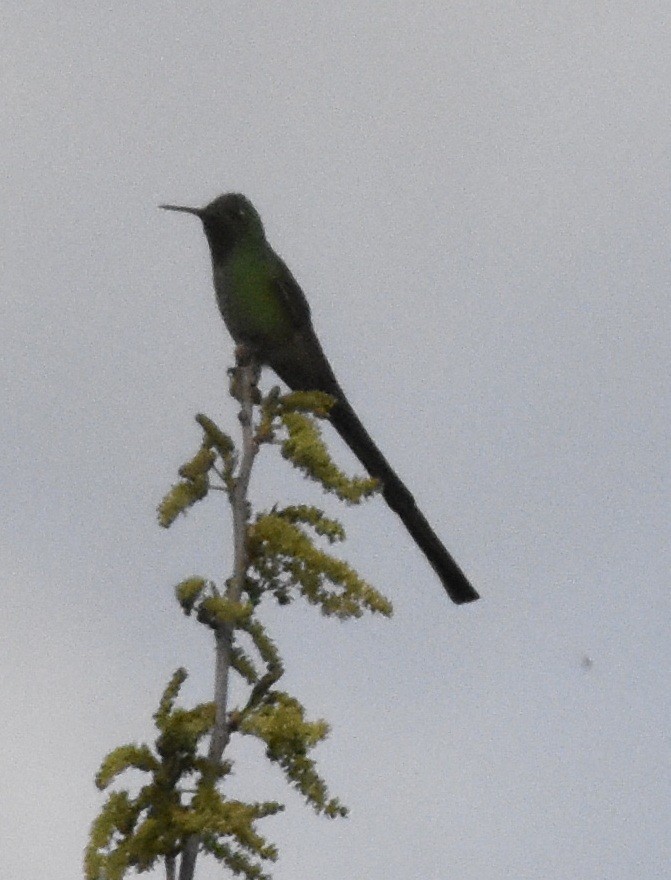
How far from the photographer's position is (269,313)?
359 inches

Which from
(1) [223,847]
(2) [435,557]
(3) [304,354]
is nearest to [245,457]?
(1) [223,847]

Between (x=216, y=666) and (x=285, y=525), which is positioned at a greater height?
(x=285, y=525)

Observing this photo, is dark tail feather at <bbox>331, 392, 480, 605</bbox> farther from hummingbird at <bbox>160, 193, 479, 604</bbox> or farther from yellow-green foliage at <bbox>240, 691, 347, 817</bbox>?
yellow-green foliage at <bbox>240, 691, 347, 817</bbox>

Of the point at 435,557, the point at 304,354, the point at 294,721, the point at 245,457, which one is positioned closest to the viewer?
the point at 294,721

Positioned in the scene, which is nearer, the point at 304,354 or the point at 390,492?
the point at 390,492

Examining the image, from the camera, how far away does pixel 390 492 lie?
7.98 metres

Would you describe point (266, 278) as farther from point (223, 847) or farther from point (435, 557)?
point (223, 847)

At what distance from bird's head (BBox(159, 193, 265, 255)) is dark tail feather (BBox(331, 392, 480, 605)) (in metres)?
1.30

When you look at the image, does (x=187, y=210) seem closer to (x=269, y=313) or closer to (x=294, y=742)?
(x=269, y=313)

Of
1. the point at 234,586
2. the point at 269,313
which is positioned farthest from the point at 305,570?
the point at 269,313

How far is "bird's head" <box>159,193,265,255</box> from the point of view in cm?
960

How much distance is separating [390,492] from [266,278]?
199 cm

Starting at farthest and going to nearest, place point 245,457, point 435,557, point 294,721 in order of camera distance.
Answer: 1. point 435,557
2. point 245,457
3. point 294,721

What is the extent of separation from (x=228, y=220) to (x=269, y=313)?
920mm
